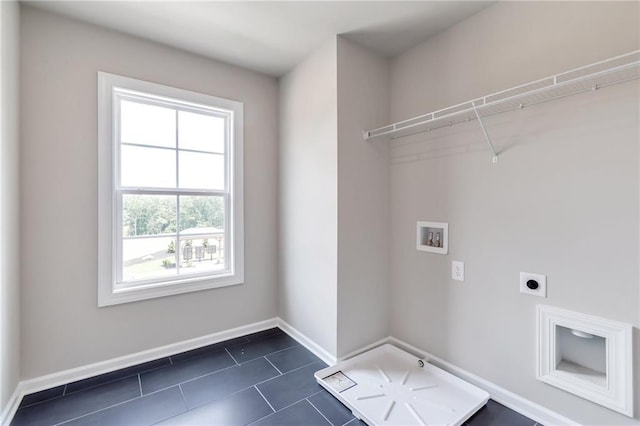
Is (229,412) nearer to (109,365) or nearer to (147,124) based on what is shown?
(109,365)

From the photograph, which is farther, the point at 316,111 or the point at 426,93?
the point at 316,111

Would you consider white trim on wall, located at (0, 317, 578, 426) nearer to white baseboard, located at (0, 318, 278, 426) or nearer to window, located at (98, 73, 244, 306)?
white baseboard, located at (0, 318, 278, 426)

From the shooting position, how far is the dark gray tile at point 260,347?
2264 millimetres

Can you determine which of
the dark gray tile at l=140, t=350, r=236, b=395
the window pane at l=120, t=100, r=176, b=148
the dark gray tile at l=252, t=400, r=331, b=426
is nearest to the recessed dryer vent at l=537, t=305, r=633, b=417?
the dark gray tile at l=252, t=400, r=331, b=426

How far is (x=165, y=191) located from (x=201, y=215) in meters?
0.34

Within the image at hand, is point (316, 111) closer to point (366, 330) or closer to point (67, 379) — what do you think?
point (366, 330)

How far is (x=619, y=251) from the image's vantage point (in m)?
1.33

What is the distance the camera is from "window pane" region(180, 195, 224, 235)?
7.88 ft

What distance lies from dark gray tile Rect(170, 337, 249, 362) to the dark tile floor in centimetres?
2

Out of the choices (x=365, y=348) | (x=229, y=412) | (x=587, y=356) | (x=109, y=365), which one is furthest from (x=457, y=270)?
(x=109, y=365)

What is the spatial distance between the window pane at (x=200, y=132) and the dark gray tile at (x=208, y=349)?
166 centimetres

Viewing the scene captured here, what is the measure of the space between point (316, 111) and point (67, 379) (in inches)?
100

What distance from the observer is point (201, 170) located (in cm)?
248

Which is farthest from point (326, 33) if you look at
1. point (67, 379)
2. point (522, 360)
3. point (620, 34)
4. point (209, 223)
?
point (67, 379)
